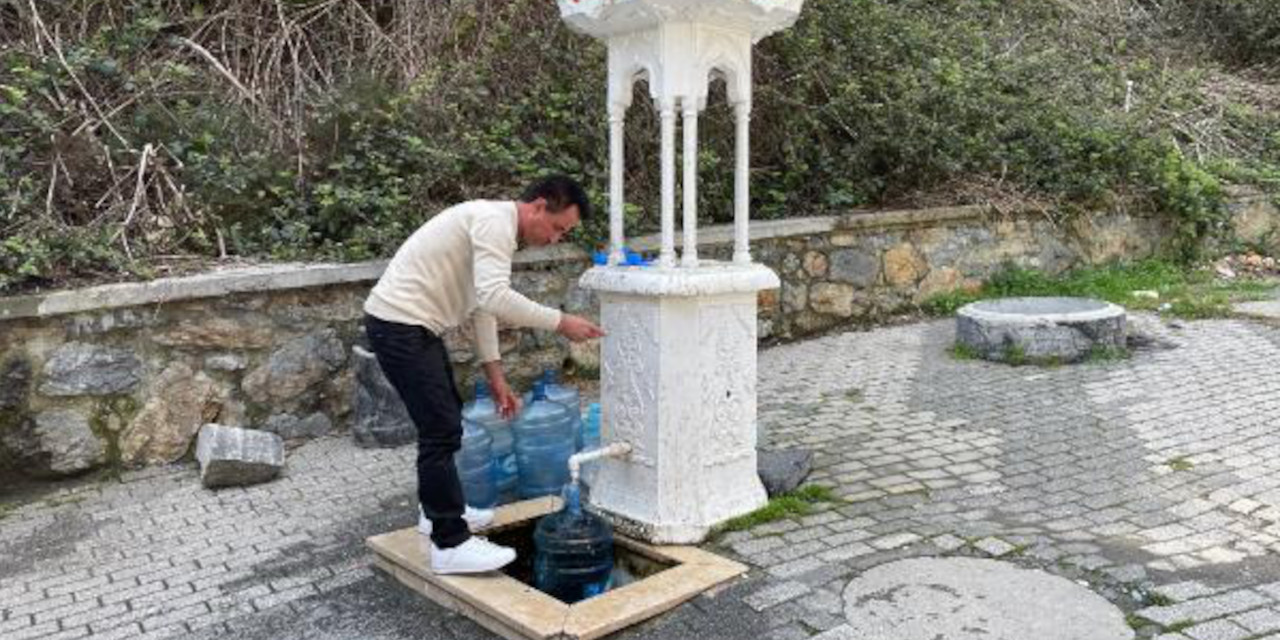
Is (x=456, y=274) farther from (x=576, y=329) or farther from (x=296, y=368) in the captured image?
(x=296, y=368)

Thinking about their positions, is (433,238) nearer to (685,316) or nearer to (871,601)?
(685,316)

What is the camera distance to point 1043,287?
368 inches

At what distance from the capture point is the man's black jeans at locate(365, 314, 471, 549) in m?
3.86

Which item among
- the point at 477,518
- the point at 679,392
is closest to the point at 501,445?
the point at 477,518

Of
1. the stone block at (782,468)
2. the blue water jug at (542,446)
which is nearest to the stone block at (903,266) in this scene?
the stone block at (782,468)

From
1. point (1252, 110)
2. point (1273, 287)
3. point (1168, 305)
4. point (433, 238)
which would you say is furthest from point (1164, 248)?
point (433, 238)

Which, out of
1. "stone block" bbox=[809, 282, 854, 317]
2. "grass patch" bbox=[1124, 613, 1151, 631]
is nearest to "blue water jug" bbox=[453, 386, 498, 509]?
"grass patch" bbox=[1124, 613, 1151, 631]

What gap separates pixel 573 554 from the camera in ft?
13.1

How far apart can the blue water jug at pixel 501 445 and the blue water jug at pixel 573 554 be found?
1.02 metres

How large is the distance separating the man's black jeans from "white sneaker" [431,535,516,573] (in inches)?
1.1

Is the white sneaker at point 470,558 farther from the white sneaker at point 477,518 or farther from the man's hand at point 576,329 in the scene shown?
the man's hand at point 576,329

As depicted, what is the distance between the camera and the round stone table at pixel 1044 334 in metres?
7.29

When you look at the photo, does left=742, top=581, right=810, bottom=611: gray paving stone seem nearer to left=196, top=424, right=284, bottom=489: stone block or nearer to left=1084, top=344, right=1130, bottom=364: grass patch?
left=196, top=424, right=284, bottom=489: stone block

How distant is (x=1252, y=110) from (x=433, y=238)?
12.0 metres
